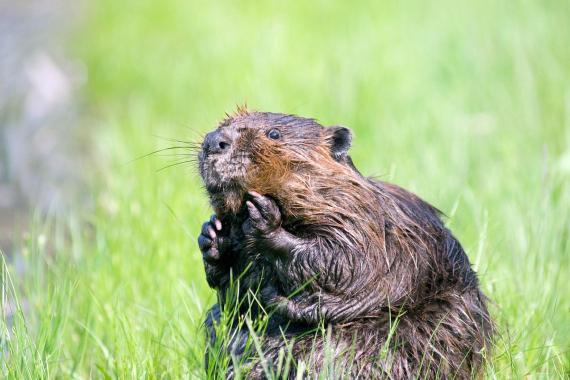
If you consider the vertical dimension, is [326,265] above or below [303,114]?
below

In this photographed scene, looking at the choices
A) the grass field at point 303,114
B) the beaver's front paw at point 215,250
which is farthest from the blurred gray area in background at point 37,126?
the beaver's front paw at point 215,250

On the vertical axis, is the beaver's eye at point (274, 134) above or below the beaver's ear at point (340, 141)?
above

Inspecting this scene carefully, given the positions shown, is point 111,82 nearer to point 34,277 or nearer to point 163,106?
point 163,106

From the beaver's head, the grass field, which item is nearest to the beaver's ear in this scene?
the beaver's head

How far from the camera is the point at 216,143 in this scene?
10.7 feet

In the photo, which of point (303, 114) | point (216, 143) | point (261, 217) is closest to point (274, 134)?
point (216, 143)

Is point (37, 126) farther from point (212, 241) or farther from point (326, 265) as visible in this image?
point (326, 265)

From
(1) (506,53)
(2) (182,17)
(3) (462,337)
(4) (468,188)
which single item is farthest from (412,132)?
(2) (182,17)

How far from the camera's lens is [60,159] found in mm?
7633

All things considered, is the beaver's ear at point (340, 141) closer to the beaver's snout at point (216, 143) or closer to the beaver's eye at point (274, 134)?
the beaver's eye at point (274, 134)

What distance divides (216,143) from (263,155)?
0.16 m

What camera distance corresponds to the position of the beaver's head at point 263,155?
326 centimetres

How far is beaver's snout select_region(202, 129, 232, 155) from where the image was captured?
3.26 meters

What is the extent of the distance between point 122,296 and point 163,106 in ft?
13.2
